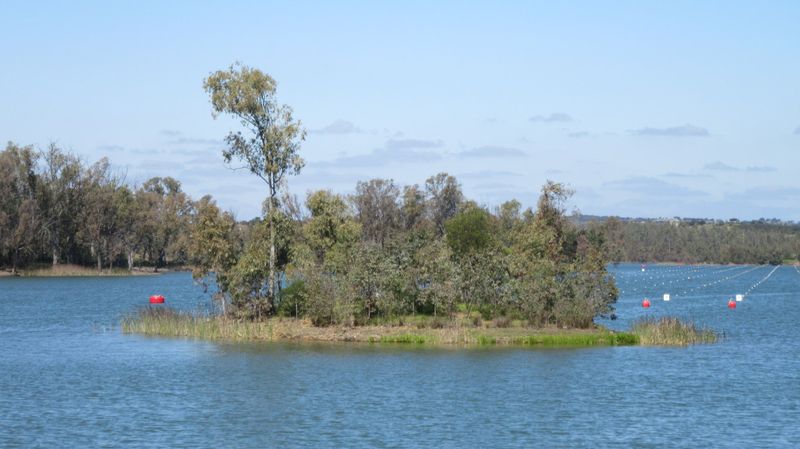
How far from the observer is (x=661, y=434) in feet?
113

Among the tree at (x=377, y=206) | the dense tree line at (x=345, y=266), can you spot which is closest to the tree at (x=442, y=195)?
the tree at (x=377, y=206)

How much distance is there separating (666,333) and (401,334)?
15.1 metres

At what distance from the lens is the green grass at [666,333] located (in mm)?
57844

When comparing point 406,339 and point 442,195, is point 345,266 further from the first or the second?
point 442,195

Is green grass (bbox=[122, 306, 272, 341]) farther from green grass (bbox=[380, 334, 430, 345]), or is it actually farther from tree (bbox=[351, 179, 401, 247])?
tree (bbox=[351, 179, 401, 247])

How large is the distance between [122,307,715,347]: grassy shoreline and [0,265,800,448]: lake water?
73.1 inches

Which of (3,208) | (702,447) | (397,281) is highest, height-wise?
(3,208)

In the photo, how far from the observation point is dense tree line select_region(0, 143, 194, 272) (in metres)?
140

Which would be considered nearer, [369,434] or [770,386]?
[369,434]

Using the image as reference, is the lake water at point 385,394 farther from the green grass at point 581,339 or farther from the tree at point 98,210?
the tree at point 98,210

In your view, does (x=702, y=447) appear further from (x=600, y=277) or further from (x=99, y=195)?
(x=99, y=195)

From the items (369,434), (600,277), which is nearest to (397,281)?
(600,277)

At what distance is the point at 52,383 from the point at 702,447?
26.7 m

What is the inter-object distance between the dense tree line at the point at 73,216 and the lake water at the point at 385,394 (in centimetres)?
8125
